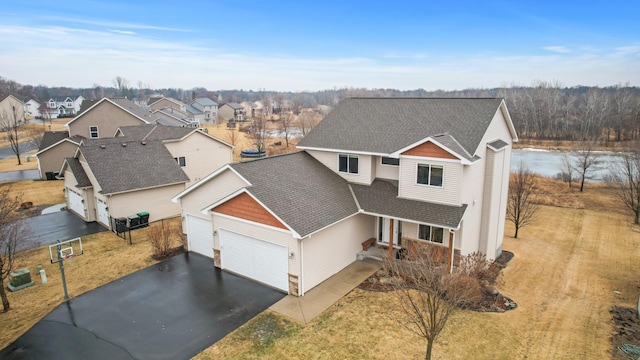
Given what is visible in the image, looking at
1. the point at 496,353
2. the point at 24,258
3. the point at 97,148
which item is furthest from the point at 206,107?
the point at 496,353

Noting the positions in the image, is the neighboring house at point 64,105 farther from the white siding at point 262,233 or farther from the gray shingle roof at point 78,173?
the white siding at point 262,233

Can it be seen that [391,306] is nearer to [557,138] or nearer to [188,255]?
[188,255]

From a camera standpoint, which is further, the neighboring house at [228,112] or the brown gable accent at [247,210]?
the neighboring house at [228,112]

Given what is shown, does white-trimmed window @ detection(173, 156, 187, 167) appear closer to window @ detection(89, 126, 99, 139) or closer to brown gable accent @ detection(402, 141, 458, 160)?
window @ detection(89, 126, 99, 139)

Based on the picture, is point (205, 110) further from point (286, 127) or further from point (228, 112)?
point (286, 127)

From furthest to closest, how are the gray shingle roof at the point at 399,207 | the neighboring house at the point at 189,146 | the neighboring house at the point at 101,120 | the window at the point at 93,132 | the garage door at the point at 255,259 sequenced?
the window at the point at 93,132, the neighboring house at the point at 101,120, the neighboring house at the point at 189,146, the gray shingle roof at the point at 399,207, the garage door at the point at 255,259

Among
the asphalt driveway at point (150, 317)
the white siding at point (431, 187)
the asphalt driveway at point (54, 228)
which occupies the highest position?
the white siding at point (431, 187)

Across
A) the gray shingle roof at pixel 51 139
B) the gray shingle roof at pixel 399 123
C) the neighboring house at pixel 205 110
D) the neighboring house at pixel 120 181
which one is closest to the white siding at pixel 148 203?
the neighboring house at pixel 120 181

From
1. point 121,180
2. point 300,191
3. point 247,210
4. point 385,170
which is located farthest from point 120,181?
point 385,170
